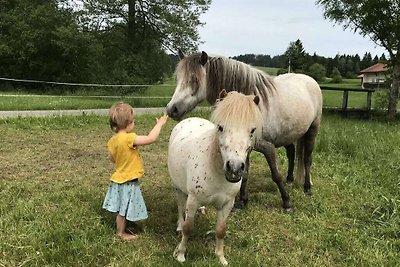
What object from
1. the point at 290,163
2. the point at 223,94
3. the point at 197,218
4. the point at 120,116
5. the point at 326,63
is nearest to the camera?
the point at 223,94

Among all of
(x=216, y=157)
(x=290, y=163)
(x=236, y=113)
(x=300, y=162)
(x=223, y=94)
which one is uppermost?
(x=223, y=94)

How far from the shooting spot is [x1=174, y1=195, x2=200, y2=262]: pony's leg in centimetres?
319

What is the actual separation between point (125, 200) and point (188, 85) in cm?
134

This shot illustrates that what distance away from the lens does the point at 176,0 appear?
2194 cm

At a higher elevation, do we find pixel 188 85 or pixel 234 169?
pixel 188 85

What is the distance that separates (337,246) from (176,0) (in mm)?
20314

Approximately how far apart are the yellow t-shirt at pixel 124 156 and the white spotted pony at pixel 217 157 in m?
0.35

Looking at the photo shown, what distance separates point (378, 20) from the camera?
52.5 feet

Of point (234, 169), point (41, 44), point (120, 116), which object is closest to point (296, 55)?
point (41, 44)

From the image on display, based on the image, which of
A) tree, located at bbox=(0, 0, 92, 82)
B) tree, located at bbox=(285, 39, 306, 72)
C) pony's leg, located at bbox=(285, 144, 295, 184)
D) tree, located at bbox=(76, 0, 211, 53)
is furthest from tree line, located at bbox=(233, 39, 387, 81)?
pony's leg, located at bbox=(285, 144, 295, 184)

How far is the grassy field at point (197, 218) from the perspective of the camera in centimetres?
330

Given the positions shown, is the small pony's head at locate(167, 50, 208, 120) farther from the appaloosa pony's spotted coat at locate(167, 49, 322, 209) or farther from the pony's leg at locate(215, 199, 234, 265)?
the pony's leg at locate(215, 199, 234, 265)

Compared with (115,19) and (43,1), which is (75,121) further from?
(43,1)

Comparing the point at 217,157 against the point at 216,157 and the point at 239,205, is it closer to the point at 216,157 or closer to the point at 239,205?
the point at 216,157
